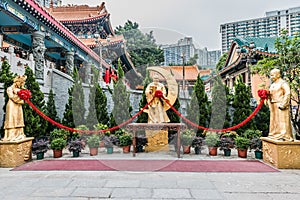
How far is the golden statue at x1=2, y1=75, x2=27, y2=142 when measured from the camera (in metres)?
5.11

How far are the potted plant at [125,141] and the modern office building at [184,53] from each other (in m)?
2.32

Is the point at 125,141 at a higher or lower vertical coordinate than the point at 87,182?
higher

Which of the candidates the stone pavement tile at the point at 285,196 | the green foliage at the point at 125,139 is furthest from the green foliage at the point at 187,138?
the stone pavement tile at the point at 285,196

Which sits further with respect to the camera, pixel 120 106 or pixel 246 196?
pixel 120 106

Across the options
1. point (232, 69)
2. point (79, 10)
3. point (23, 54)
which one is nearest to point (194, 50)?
point (23, 54)

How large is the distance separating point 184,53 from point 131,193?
2849 mm

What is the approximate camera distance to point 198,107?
789 cm

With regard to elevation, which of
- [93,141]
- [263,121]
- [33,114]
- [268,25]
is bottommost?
[93,141]

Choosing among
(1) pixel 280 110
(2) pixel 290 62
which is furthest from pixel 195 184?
(2) pixel 290 62

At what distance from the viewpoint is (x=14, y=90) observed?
5234mm

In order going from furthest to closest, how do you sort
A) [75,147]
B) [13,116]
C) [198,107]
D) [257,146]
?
[198,107] → [75,147] → [257,146] → [13,116]

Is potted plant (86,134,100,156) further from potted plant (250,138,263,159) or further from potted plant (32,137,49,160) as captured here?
potted plant (250,138,263,159)

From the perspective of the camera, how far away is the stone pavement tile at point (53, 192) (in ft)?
10.9

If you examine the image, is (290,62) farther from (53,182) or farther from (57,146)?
(57,146)
